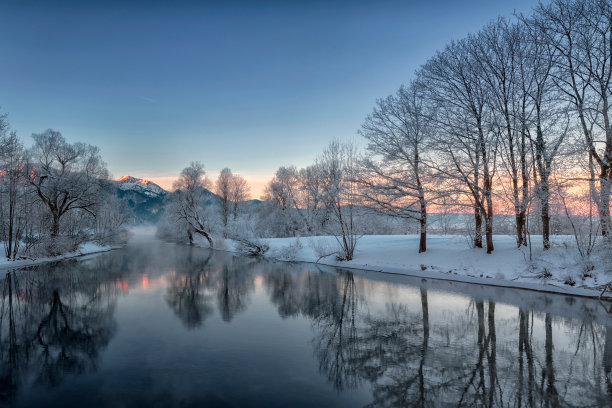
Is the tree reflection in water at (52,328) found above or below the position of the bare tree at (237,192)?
below

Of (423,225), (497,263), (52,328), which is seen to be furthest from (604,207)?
(52,328)

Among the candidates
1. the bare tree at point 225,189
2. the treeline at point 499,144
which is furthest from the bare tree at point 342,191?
the bare tree at point 225,189

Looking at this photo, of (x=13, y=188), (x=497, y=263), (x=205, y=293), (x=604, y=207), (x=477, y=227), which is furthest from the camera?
(x=13, y=188)

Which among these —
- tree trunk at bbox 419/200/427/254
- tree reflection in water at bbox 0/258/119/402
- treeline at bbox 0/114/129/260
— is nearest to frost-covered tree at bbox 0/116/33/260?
treeline at bbox 0/114/129/260

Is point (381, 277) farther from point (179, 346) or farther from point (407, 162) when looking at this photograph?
point (179, 346)

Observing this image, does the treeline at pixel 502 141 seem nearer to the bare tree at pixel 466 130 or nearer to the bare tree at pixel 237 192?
the bare tree at pixel 466 130

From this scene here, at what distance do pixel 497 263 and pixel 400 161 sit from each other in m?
8.15

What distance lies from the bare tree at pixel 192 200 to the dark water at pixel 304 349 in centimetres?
3317

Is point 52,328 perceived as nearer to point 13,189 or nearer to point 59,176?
point 13,189

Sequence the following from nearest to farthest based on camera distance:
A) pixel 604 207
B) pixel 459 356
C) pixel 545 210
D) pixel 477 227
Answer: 1. pixel 459 356
2. pixel 604 207
3. pixel 545 210
4. pixel 477 227

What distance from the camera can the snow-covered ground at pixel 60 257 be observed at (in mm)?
25831

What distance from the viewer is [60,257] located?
3225 centimetres

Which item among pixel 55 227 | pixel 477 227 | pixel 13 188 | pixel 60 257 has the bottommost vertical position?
pixel 60 257

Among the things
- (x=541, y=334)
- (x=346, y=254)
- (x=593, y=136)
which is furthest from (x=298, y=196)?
(x=541, y=334)
